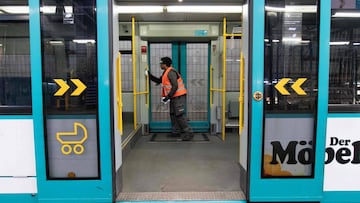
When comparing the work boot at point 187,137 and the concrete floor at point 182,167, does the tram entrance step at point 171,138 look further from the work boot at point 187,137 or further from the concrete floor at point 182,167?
the concrete floor at point 182,167

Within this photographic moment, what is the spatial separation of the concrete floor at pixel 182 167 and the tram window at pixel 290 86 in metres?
0.68

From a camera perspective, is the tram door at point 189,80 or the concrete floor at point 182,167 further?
the tram door at point 189,80

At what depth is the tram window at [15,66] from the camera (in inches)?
86.4

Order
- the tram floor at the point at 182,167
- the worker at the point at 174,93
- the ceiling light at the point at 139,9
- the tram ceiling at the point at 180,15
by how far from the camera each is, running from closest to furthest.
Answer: the tram floor at the point at 182,167
the tram ceiling at the point at 180,15
the ceiling light at the point at 139,9
the worker at the point at 174,93

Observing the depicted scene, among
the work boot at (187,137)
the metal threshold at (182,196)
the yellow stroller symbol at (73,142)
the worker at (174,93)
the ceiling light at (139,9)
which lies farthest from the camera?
the work boot at (187,137)

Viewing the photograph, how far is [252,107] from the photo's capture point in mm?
2205

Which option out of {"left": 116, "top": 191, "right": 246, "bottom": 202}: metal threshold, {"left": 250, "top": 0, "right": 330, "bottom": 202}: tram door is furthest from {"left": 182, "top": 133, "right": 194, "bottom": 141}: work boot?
{"left": 250, "top": 0, "right": 330, "bottom": 202}: tram door

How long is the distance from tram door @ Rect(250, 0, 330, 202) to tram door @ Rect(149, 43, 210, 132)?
3.20m

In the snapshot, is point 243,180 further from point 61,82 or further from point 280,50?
point 61,82

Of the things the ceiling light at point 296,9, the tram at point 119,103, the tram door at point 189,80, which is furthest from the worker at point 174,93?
the ceiling light at point 296,9

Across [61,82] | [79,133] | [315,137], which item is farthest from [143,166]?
[315,137]

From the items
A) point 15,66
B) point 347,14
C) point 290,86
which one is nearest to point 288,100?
point 290,86

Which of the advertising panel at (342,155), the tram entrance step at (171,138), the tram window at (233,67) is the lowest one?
the tram entrance step at (171,138)

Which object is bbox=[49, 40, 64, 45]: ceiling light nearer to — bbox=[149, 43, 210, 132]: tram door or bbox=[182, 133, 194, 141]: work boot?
bbox=[182, 133, 194, 141]: work boot
